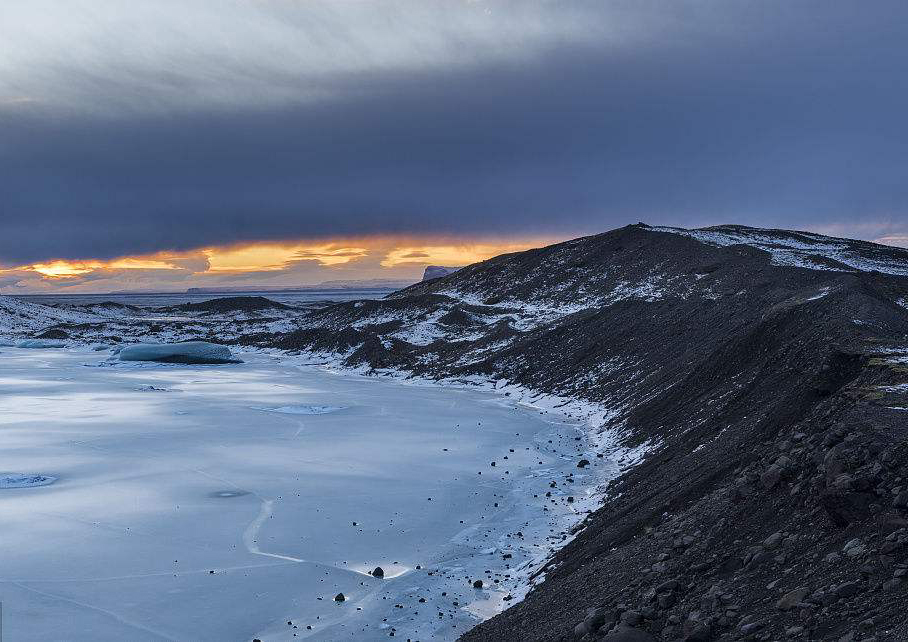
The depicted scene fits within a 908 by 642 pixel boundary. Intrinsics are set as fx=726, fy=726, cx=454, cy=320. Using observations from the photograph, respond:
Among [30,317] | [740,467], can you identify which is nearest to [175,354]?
[740,467]

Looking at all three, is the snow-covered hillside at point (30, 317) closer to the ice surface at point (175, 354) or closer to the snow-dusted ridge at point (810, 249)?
the ice surface at point (175, 354)

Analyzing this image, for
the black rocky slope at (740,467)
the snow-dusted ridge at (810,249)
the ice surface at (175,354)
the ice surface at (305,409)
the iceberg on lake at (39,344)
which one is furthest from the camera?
the iceberg on lake at (39,344)

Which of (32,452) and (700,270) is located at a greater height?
(700,270)

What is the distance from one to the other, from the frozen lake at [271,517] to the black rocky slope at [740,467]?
171cm

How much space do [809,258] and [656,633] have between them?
139 feet

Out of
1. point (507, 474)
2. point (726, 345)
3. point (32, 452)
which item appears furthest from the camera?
point (726, 345)

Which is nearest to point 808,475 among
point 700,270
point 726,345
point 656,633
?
point 656,633

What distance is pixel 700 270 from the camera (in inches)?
1773

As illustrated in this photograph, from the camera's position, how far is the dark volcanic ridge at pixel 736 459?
22.0 ft

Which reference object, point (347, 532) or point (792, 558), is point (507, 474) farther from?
point (792, 558)

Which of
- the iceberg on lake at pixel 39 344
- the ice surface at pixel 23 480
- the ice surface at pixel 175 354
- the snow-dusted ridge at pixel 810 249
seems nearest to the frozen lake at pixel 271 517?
the ice surface at pixel 23 480

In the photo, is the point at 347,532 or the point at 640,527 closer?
the point at 640,527

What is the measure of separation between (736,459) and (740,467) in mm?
642

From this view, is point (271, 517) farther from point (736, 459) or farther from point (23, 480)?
point (736, 459)
